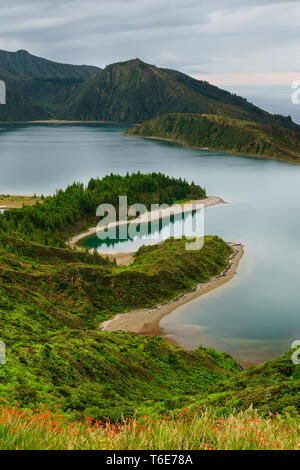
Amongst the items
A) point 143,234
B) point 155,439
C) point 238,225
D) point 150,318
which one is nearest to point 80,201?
point 143,234

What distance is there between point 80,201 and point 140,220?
11.7 metres

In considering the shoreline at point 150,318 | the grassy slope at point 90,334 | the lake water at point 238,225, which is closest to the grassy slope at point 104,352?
the grassy slope at point 90,334

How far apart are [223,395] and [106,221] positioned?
220 ft

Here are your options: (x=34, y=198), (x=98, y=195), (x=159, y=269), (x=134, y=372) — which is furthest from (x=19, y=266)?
(x=34, y=198)

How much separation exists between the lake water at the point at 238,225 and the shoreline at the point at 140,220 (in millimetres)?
4298

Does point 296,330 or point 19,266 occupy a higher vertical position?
point 19,266

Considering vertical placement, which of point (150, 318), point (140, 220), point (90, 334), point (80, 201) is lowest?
point (150, 318)

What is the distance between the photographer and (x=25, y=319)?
34094mm

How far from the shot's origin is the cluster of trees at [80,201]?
231ft

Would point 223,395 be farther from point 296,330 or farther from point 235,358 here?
point 296,330

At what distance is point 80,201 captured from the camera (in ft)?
291

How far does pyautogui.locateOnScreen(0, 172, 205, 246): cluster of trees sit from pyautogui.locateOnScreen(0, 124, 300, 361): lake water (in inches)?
458

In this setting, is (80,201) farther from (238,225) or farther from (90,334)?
(90,334)

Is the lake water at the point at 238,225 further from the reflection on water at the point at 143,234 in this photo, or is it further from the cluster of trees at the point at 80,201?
the cluster of trees at the point at 80,201
